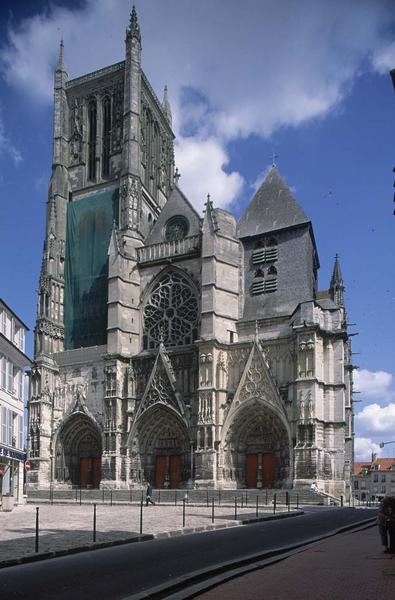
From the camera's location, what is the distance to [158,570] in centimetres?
998

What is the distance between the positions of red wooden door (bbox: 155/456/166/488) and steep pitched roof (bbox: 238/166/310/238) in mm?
14241

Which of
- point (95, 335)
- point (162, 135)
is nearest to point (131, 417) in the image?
point (95, 335)

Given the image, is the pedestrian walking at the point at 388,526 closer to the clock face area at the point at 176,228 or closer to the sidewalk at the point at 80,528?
the sidewalk at the point at 80,528

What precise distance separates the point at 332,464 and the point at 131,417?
1163 cm

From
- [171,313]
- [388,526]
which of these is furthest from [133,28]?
[388,526]

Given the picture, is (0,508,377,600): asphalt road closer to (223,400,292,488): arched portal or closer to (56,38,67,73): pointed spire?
(223,400,292,488): arched portal

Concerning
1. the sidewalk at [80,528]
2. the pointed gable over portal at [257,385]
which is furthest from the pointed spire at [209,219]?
the sidewalk at [80,528]

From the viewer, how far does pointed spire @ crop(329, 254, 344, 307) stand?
4575 cm

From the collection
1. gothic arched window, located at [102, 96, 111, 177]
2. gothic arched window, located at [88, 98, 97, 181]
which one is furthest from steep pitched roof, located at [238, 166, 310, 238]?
gothic arched window, located at [88, 98, 97, 181]

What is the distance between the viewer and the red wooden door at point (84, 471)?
4197cm

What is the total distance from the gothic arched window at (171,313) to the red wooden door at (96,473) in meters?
7.41

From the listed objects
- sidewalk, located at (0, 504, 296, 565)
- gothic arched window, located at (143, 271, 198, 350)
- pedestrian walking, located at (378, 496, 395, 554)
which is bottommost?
sidewalk, located at (0, 504, 296, 565)

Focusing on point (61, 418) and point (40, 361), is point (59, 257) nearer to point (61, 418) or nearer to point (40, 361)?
point (40, 361)

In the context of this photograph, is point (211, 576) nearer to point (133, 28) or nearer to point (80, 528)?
point (80, 528)
